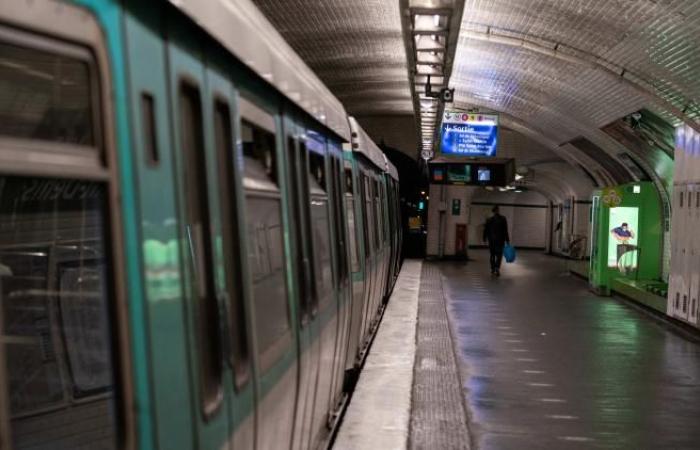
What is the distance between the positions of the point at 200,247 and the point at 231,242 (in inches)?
12.0

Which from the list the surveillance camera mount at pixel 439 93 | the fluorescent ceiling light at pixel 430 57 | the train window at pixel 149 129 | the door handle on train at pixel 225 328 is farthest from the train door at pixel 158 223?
the surveillance camera mount at pixel 439 93

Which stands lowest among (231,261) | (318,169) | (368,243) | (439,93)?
(368,243)

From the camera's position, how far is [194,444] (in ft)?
6.36

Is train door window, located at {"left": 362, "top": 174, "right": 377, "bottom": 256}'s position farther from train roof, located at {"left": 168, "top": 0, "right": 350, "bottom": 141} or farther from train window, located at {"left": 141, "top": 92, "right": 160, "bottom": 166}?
train window, located at {"left": 141, "top": 92, "right": 160, "bottom": 166}

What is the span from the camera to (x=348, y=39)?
1367 cm

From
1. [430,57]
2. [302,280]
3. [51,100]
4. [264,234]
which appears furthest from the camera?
[430,57]

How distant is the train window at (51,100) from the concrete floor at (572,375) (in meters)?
5.00

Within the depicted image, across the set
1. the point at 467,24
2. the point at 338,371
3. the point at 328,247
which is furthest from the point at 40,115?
the point at 467,24

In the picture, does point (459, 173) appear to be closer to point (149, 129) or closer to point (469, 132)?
point (469, 132)

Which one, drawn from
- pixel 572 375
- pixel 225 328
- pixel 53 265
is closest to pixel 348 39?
pixel 572 375

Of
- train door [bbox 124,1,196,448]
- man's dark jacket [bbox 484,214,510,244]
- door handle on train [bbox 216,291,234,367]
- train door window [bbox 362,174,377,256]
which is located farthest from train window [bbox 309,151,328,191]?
man's dark jacket [bbox 484,214,510,244]

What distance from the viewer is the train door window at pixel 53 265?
5.02 ft

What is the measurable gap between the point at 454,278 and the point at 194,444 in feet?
62.4

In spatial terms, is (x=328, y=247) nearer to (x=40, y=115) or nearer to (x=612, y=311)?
(x=40, y=115)
